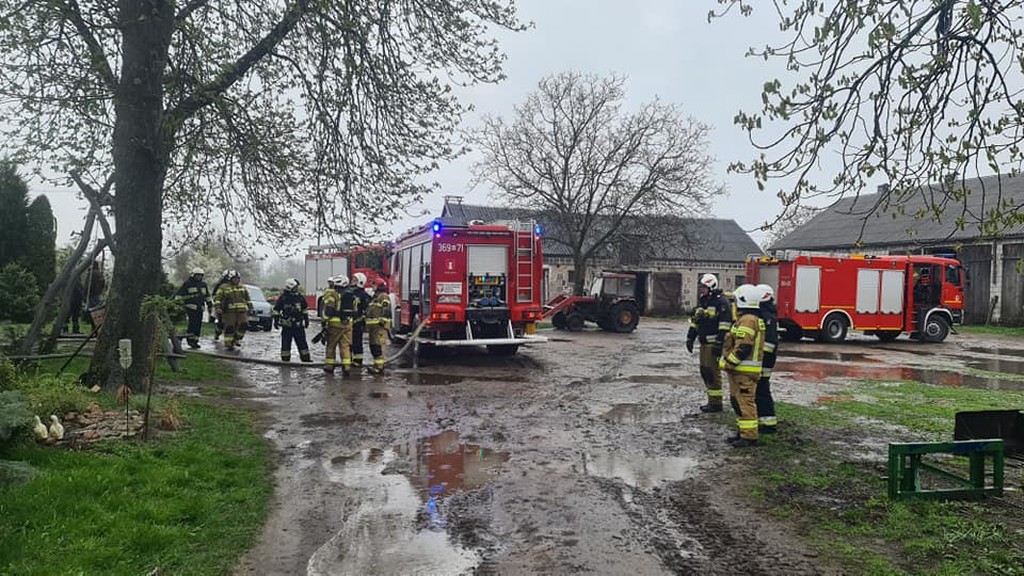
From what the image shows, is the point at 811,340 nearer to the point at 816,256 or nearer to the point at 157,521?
the point at 816,256

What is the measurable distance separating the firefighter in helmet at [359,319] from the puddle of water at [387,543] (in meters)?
6.18

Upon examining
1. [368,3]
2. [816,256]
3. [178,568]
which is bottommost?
[178,568]

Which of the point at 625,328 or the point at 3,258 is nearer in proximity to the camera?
the point at 3,258

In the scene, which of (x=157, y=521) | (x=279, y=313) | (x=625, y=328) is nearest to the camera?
(x=157, y=521)

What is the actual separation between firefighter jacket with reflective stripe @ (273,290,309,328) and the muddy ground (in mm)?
896

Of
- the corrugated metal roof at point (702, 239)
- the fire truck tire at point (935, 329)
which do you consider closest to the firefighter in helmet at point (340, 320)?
the fire truck tire at point (935, 329)

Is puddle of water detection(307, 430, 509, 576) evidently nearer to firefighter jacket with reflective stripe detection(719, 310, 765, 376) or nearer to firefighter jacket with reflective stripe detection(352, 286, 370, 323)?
firefighter jacket with reflective stripe detection(719, 310, 765, 376)

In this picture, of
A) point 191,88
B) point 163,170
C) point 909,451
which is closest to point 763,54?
point 909,451

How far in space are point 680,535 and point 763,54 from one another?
3.13 meters

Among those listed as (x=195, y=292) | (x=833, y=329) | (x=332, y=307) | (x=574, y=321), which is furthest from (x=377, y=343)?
(x=833, y=329)

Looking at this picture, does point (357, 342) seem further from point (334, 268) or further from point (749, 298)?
point (334, 268)

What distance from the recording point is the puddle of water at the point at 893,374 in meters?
11.8

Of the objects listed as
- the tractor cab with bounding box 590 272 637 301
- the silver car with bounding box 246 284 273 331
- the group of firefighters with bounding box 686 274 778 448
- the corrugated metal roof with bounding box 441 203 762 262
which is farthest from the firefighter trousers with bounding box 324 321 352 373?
the corrugated metal roof with bounding box 441 203 762 262

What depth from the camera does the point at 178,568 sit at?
3.72 meters
